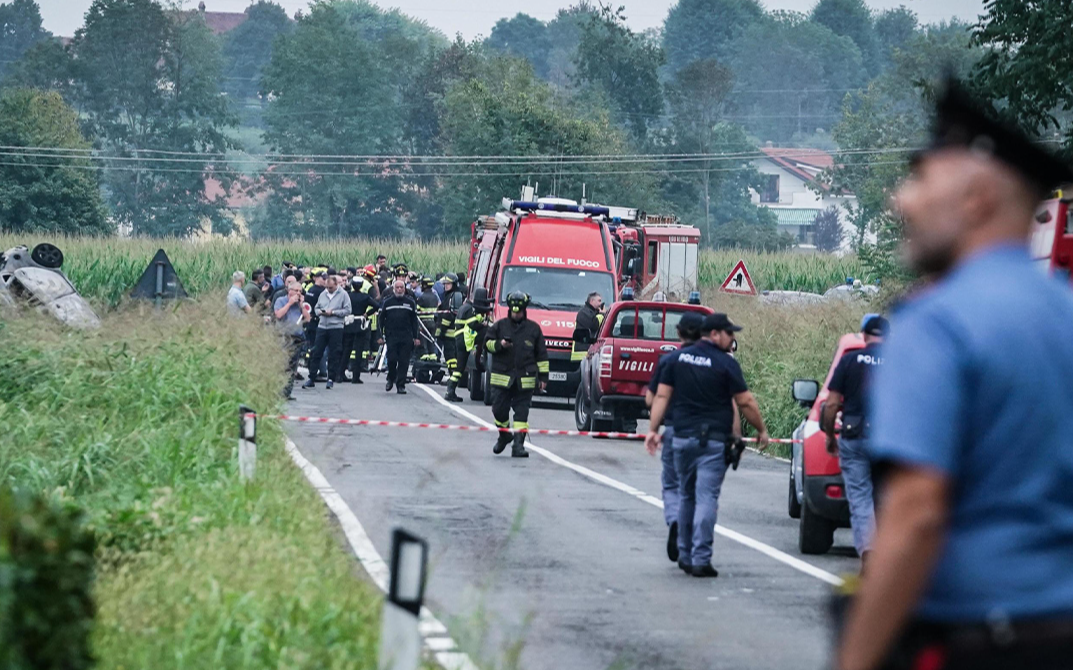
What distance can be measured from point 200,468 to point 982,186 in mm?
9774

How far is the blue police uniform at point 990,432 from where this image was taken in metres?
3.04

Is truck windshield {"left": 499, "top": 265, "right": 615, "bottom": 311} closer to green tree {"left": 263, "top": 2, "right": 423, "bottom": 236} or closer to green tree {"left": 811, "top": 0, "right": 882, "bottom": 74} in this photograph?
green tree {"left": 263, "top": 2, "right": 423, "bottom": 236}

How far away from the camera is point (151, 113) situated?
319 feet

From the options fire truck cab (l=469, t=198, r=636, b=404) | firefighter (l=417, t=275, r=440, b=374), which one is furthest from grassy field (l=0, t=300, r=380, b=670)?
firefighter (l=417, t=275, r=440, b=374)

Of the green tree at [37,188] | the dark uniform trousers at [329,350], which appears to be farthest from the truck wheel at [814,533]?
the green tree at [37,188]

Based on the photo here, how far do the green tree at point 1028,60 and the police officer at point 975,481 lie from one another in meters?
19.1

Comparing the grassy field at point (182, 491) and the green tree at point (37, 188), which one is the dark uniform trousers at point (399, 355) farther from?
the green tree at point (37, 188)

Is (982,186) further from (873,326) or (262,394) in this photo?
(262,394)

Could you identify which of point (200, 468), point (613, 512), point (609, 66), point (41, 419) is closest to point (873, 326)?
point (613, 512)

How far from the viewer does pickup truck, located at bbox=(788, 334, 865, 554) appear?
40.2 feet

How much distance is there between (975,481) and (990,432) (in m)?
0.09

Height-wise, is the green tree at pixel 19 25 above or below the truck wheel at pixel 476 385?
above

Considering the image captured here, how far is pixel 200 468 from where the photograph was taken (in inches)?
488

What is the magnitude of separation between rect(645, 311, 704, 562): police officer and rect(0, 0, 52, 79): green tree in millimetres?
158246
